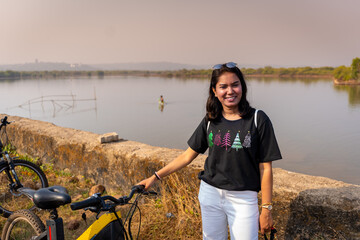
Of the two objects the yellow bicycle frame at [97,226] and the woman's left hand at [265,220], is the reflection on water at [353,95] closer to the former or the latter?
the woman's left hand at [265,220]

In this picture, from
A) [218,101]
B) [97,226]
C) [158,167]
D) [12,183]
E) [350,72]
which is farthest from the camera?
[350,72]

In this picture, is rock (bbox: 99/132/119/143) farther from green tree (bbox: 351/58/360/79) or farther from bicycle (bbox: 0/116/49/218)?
green tree (bbox: 351/58/360/79)

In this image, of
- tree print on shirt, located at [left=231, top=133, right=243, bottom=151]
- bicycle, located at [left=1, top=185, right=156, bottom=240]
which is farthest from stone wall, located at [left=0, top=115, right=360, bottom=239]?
bicycle, located at [left=1, top=185, right=156, bottom=240]

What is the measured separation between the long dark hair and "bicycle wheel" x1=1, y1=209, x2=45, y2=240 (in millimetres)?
1800

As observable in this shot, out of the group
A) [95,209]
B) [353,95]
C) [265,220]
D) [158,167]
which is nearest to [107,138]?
[158,167]

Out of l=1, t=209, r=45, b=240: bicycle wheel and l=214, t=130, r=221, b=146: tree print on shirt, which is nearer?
l=214, t=130, r=221, b=146: tree print on shirt

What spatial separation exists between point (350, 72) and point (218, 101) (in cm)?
7307

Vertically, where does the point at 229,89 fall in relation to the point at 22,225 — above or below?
above

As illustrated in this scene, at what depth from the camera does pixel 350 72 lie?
2443 inches

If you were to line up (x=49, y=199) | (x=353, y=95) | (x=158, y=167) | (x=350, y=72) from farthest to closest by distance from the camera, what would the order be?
(x=350, y=72) → (x=353, y=95) → (x=158, y=167) → (x=49, y=199)

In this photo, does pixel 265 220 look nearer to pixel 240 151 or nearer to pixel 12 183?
pixel 240 151

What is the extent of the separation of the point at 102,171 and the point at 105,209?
272 centimetres

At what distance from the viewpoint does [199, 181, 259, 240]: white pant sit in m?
1.58

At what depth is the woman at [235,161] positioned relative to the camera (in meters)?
1.57
